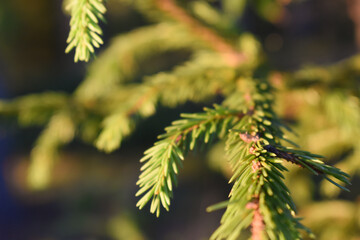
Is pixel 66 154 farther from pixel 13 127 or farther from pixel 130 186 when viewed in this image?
pixel 13 127

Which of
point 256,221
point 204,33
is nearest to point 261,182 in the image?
point 256,221

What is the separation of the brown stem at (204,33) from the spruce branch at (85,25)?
561 millimetres

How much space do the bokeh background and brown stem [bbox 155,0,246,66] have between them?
0.43m

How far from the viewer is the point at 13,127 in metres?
1.19

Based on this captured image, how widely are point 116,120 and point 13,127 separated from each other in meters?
0.56

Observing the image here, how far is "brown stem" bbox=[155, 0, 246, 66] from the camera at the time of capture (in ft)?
3.75

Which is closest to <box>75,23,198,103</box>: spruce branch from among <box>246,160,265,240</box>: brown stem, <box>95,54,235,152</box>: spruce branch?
<box>95,54,235,152</box>: spruce branch

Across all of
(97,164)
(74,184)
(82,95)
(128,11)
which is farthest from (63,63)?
(82,95)

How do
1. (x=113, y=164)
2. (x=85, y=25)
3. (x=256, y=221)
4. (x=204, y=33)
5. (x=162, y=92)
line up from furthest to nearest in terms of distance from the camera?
(x=113, y=164)
(x=204, y=33)
(x=162, y=92)
(x=85, y=25)
(x=256, y=221)

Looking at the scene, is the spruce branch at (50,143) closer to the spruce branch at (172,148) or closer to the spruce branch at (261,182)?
the spruce branch at (172,148)

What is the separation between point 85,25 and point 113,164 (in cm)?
611

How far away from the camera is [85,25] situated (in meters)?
0.60

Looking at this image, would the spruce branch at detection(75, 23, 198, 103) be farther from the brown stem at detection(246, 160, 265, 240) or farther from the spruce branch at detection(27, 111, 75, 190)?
the brown stem at detection(246, 160, 265, 240)

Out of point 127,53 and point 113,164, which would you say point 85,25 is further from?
point 113,164
